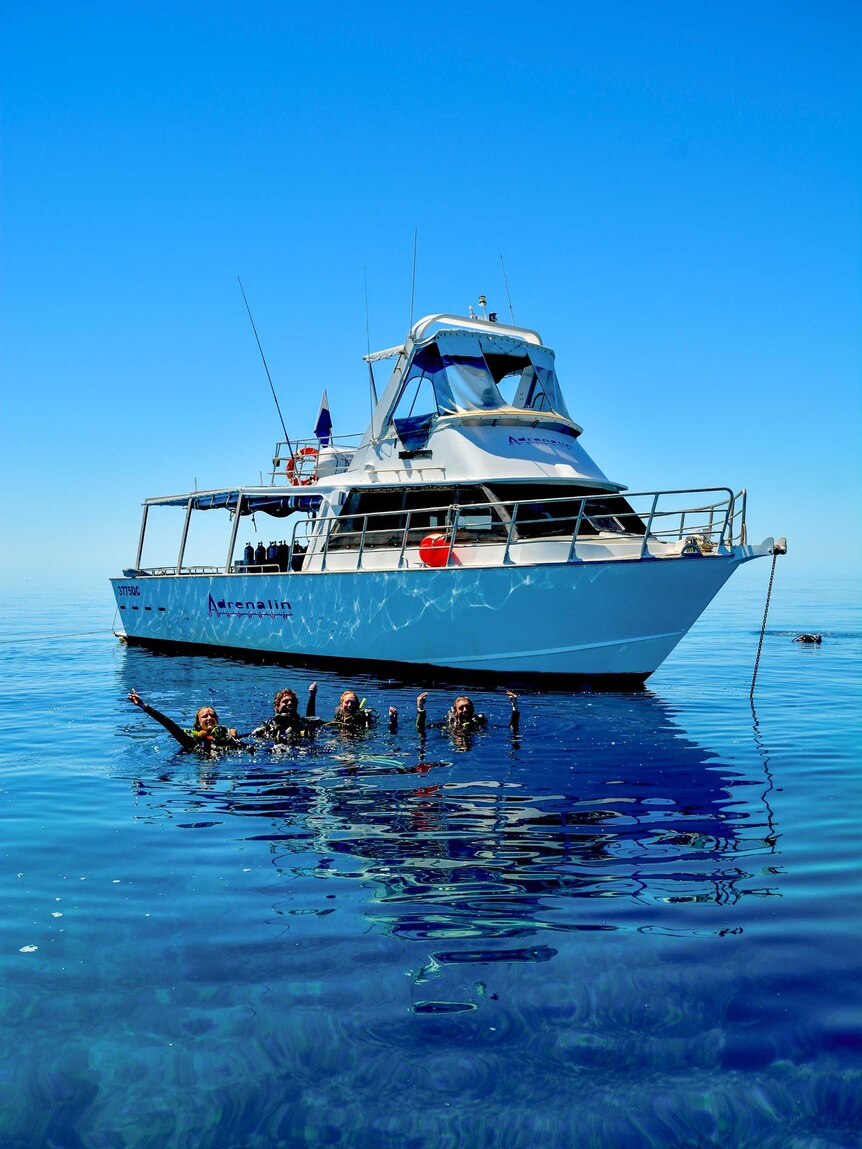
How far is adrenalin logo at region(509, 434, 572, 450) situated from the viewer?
17.8m

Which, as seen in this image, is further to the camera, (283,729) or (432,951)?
(283,729)

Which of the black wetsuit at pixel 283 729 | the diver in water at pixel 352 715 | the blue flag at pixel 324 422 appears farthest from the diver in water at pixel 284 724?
the blue flag at pixel 324 422

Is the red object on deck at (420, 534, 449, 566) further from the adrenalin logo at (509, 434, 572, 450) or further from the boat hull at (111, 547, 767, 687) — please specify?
the adrenalin logo at (509, 434, 572, 450)

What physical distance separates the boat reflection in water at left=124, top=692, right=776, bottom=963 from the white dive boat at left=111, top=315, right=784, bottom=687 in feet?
10.3

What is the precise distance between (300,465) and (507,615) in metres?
10.7

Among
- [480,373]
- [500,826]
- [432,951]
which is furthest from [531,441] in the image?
[432,951]

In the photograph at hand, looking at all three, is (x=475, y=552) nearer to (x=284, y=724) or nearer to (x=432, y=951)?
(x=284, y=724)

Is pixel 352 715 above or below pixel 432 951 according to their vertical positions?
above

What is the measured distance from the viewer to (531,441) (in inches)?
707

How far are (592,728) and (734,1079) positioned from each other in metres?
8.87

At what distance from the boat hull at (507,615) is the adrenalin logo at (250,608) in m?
0.05

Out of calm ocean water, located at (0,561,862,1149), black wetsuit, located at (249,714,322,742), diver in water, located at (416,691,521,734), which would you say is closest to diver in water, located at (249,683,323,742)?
black wetsuit, located at (249,714,322,742)

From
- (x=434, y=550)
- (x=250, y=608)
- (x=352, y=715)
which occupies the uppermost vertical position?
(x=434, y=550)

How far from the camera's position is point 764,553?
14547 millimetres
